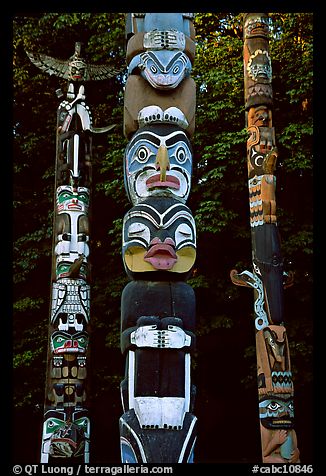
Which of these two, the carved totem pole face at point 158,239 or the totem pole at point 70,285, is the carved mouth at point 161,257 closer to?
the carved totem pole face at point 158,239

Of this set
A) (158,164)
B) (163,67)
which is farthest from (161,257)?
(163,67)

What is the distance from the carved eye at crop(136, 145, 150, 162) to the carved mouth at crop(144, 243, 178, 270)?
922 millimetres

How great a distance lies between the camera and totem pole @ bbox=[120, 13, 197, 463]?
4594 millimetres

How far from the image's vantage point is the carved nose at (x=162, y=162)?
17.9 feet

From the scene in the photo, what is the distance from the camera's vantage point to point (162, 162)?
5.46 m

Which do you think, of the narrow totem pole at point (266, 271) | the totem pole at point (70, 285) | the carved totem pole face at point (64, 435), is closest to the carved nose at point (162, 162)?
the totem pole at point (70, 285)

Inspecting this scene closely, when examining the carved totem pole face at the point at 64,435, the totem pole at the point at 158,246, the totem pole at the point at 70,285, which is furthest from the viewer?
the totem pole at the point at 70,285

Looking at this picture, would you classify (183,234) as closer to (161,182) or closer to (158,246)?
(158,246)

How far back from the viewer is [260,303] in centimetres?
802

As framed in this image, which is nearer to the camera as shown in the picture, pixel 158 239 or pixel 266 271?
pixel 158 239

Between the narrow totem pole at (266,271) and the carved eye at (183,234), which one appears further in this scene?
the narrow totem pole at (266,271)

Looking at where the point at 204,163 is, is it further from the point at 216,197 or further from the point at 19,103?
the point at 19,103

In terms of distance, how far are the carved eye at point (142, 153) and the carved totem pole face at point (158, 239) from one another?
0.45 metres

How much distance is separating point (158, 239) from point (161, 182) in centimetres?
59
